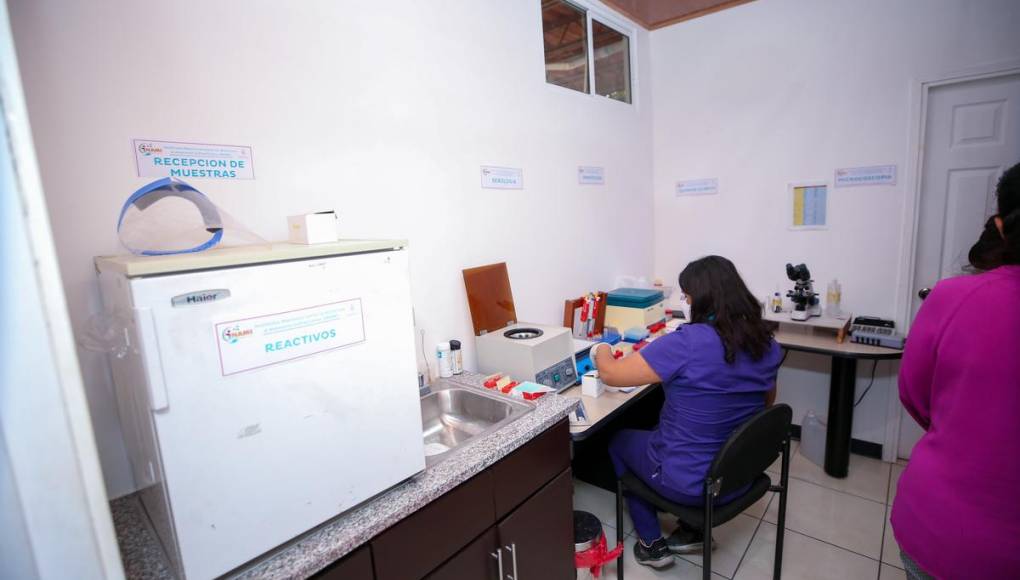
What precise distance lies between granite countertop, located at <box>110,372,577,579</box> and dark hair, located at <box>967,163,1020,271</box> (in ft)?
4.03

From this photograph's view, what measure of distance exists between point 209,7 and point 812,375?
3.58 metres

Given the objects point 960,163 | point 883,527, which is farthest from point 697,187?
point 883,527

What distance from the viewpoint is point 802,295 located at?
279 cm

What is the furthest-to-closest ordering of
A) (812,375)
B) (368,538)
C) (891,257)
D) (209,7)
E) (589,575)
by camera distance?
(812,375) < (891,257) < (589,575) < (209,7) < (368,538)

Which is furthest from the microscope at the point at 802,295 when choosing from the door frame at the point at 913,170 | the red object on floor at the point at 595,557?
the red object on floor at the point at 595,557

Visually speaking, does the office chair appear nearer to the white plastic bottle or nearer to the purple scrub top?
the purple scrub top

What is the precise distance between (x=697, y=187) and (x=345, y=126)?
252 centimetres

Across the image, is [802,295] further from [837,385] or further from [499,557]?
[499,557]

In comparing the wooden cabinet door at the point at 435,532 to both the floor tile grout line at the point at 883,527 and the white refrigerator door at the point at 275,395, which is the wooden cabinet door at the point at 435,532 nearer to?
the white refrigerator door at the point at 275,395

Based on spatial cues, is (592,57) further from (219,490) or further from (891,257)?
(219,490)

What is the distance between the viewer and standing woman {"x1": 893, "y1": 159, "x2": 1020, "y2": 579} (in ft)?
3.37

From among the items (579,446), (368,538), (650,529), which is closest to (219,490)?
(368,538)

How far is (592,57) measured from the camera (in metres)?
2.83

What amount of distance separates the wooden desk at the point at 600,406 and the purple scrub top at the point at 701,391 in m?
0.22
